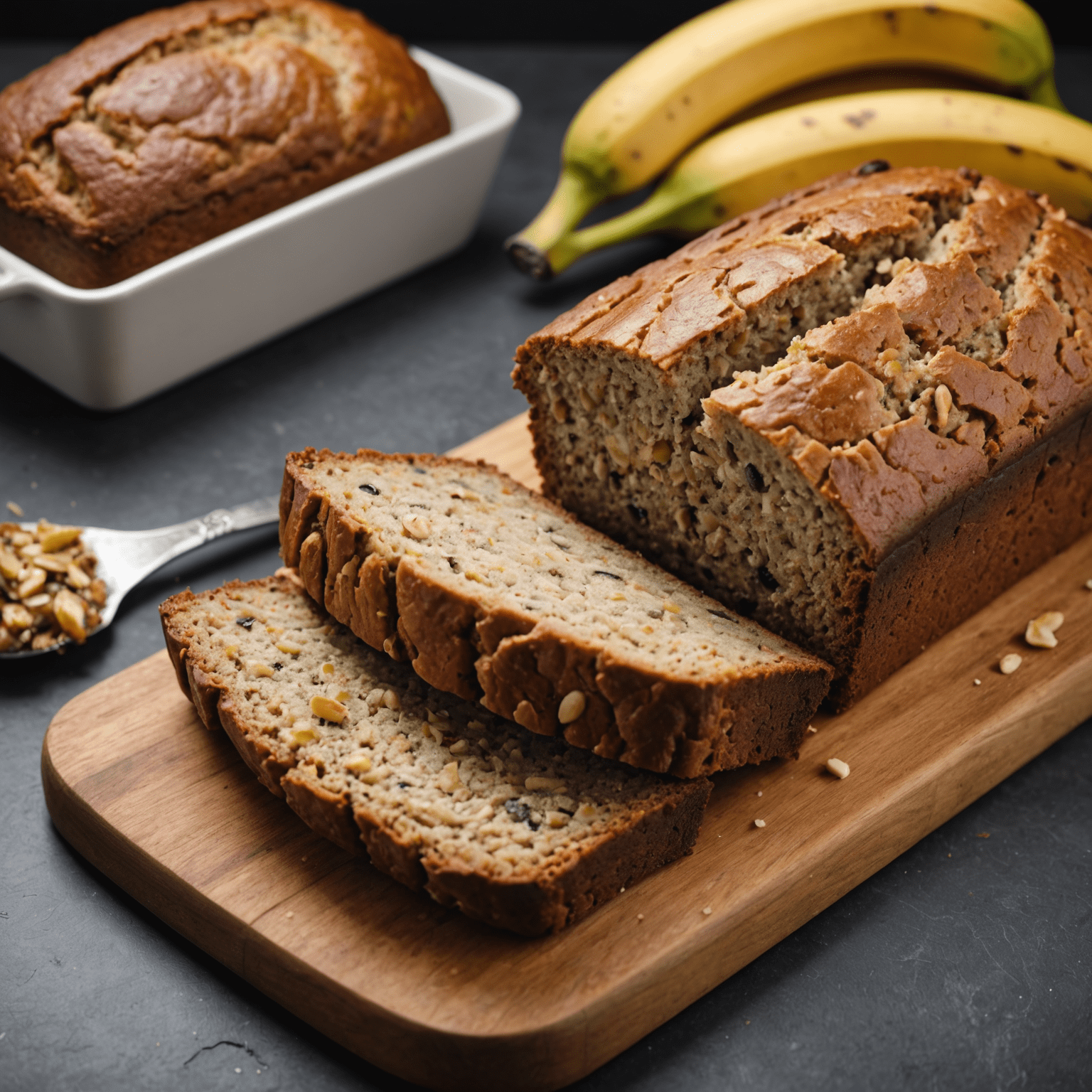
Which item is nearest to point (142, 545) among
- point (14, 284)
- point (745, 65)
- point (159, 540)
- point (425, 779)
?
point (159, 540)

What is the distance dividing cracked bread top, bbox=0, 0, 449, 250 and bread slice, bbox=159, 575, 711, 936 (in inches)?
55.7

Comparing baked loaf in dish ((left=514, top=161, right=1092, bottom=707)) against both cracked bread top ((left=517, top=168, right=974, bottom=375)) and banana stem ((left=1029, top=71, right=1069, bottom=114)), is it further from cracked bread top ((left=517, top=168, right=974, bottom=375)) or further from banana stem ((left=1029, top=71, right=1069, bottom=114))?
banana stem ((left=1029, top=71, right=1069, bottom=114))

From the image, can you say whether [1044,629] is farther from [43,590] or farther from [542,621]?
[43,590]

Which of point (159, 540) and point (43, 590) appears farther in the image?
point (159, 540)

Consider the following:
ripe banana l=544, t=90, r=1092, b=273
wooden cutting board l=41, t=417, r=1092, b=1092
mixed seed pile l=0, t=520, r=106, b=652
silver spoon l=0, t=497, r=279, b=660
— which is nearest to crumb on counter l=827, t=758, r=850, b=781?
wooden cutting board l=41, t=417, r=1092, b=1092

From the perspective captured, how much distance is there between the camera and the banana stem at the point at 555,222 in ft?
13.7

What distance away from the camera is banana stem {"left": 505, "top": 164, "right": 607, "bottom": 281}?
13.7ft

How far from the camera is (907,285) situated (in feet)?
9.45

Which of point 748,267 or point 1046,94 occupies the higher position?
point 1046,94

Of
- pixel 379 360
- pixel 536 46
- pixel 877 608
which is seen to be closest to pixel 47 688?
pixel 379 360

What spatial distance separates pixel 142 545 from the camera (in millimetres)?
3295

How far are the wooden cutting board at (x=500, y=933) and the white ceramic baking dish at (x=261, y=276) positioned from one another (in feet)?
3.77

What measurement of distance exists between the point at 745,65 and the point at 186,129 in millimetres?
1781

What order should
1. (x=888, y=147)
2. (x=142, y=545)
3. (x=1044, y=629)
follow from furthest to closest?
(x=888, y=147) → (x=142, y=545) → (x=1044, y=629)
